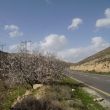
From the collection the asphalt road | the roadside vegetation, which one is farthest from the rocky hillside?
the roadside vegetation

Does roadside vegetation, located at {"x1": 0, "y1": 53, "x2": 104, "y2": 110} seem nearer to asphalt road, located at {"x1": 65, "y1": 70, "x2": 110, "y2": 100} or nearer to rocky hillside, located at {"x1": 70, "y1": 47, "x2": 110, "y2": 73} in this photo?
asphalt road, located at {"x1": 65, "y1": 70, "x2": 110, "y2": 100}

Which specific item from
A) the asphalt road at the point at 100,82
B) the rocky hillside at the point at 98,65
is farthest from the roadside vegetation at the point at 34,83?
the rocky hillside at the point at 98,65

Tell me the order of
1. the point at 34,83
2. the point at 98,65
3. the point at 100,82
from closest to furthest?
1. the point at 34,83
2. the point at 100,82
3. the point at 98,65

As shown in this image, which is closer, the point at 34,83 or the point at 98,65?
the point at 34,83

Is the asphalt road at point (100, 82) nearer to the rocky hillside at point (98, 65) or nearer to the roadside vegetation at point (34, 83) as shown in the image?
the roadside vegetation at point (34, 83)

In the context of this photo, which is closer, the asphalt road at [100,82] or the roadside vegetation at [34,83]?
the roadside vegetation at [34,83]

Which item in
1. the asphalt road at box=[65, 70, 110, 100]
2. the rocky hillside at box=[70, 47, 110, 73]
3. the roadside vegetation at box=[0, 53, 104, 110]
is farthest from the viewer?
the rocky hillside at box=[70, 47, 110, 73]

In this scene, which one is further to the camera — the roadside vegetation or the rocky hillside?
the rocky hillside

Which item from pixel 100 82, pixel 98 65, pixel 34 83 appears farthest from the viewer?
pixel 98 65

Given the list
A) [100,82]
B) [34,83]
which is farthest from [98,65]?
[34,83]

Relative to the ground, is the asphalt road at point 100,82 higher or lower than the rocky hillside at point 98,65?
lower

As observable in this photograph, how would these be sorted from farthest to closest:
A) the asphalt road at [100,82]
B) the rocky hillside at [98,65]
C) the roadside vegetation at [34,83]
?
the rocky hillside at [98,65], the asphalt road at [100,82], the roadside vegetation at [34,83]

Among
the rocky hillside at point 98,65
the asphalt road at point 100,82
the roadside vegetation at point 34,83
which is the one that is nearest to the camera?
the roadside vegetation at point 34,83

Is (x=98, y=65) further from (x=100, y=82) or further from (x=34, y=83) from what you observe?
(x=34, y=83)
